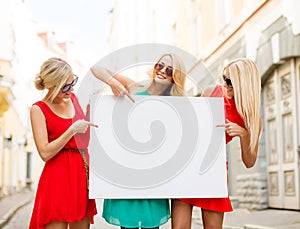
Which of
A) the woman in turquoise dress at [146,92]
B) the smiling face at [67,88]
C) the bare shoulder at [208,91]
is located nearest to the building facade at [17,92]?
the smiling face at [67,88]

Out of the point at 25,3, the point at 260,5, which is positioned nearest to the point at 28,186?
the point at 25,3

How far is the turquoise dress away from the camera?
339 centimetres

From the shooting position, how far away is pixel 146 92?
11.7ft

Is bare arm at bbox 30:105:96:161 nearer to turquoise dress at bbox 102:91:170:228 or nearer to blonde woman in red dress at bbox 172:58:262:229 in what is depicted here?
turquoise dress at bbox 102:91:170:228

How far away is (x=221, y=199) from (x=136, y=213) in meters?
0.54

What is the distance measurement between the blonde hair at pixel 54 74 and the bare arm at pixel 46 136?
18 centimetres

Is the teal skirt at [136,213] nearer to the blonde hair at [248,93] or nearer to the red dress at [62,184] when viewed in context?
the red dress at [62,184]

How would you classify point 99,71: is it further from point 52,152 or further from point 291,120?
point 291,120

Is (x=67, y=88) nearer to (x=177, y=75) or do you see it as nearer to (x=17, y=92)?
(x=177, y=75)

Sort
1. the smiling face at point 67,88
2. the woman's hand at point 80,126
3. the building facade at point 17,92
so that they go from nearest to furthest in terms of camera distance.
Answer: the woman's hand at point 80,126 < the smiling face at point 67,88 < the building facade at point 17,92

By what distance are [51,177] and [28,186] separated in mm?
30300

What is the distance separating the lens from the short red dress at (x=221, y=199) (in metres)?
3.48

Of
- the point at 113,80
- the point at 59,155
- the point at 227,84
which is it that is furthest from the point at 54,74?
the point at 227,84

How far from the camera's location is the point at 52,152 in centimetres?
337
